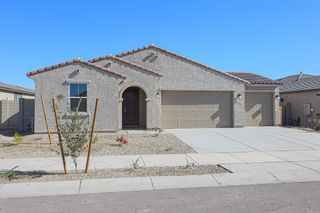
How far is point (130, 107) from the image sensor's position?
60.1 ft

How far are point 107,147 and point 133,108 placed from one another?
24.2 ft

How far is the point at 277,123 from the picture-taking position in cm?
1975

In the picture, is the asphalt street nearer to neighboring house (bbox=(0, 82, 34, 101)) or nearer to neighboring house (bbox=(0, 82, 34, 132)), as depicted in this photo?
neighboring house (bbox=(0, 82, 34, 132))

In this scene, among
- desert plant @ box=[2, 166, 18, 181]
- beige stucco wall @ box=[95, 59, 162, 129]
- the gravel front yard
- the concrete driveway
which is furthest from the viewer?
beige stucco wall @ box=[95, 59, 162, 129]

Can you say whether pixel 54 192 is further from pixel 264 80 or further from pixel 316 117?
pixel 316 117

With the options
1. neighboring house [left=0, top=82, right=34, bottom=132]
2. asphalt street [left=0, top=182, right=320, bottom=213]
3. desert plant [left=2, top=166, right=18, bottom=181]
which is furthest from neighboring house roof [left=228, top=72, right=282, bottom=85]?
desert plant [left=2, top=166, right=18, bottom=181]

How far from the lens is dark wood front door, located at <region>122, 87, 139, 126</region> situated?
18.2m

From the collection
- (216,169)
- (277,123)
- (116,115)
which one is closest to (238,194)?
(216,169)

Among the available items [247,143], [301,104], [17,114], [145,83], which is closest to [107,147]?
[247,143]

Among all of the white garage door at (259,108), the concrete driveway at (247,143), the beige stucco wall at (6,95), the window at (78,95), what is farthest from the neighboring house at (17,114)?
the white garage door at (259,108)

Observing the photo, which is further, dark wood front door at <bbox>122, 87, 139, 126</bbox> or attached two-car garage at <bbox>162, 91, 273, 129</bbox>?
dark wood front door at <bbox>122, 87, 139, 126</bbox>

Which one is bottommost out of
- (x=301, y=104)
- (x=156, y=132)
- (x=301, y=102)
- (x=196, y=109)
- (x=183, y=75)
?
(x=156, y=132)

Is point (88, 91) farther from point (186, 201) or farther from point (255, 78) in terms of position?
point (255, 78)

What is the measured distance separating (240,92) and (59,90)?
11633 mm
